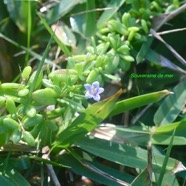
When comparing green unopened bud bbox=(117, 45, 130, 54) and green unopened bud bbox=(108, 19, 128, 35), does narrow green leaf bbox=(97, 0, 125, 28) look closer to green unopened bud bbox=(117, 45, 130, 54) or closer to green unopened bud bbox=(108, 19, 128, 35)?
green unopened bud bbox=(108, 19, 128, 35)

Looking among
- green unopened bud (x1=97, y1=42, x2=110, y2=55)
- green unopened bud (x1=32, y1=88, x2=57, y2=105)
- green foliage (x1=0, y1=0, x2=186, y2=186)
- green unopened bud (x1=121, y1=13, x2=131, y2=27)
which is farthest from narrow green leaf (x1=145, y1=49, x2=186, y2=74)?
green unopened bud (x1=32, y1=88, x2=57, y2=105)

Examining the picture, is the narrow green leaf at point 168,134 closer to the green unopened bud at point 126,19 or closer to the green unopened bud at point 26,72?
the green unopened bud at point 126,19

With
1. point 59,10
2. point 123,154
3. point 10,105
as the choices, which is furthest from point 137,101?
point 59,10

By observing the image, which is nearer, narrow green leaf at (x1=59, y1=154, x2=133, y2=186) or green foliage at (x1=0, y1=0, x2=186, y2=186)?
green foliage at (x1=0, y1=0, x2=186, y2=186)

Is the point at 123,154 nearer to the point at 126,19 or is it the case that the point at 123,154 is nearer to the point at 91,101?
the point at 91,101

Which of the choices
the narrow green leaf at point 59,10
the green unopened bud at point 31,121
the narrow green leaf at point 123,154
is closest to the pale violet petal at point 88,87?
the green unopened bud at point 31,121
